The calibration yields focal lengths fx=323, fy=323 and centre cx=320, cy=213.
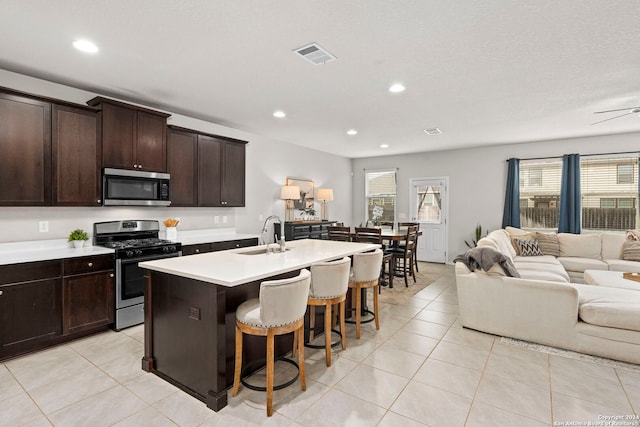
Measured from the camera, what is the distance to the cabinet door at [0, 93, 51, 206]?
9.81 feet

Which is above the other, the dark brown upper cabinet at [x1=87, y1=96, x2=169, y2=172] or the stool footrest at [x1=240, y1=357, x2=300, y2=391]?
the dark brown upper cabinet at [x1=87, y1=96, x2=169, y2=172]

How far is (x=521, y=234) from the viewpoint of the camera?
19.9 ft

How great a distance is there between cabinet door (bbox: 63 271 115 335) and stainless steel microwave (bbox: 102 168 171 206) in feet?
2.90

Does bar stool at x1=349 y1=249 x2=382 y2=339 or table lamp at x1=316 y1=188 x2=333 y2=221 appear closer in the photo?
bar stool at x1=349 y1=249 x2=382 y2=339

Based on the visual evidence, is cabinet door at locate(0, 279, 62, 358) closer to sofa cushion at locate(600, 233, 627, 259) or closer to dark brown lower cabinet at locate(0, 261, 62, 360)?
dark brown lower cabinet at locate(0, 261, 62, 360)

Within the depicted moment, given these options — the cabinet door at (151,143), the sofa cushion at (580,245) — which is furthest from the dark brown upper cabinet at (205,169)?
the sofa cushion at (580,245)

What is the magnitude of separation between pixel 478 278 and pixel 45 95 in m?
5.03

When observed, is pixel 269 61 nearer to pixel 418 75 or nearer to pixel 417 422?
pixel 418 75

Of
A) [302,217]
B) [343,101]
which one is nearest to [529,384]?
[343,101]

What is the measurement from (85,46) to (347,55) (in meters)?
2.19

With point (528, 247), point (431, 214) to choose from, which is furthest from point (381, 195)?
point (528, 247)

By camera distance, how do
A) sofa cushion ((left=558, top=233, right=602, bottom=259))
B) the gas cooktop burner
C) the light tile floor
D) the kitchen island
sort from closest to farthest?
the light tile floor
the kitchen island
the gas cooktop burner
sofa cushion ((left=558, top=233, right=602, bottom=259))

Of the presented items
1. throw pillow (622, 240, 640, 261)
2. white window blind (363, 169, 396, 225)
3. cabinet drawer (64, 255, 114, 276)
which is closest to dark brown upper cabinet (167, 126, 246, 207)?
cabinet drawer (64, 255, 114, 276)

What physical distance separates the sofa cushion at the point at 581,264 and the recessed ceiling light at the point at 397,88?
13.6 ft
